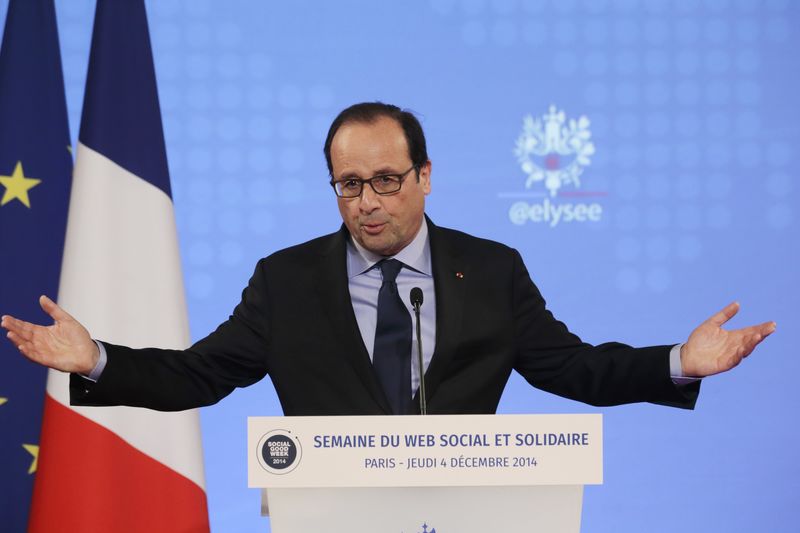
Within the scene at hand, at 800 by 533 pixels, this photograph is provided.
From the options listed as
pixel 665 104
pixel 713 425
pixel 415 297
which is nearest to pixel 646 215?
pixel 665 104

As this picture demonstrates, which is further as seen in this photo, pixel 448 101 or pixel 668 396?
pixel 448 101

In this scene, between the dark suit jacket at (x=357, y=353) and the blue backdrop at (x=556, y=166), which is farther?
the blue backdrop at (x=556, y=166)

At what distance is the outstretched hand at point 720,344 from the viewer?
1.86 metres

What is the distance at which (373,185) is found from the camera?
221 centimetres

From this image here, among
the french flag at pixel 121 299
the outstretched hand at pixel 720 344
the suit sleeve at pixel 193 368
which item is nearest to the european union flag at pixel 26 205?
the french flag at pixel 121 299

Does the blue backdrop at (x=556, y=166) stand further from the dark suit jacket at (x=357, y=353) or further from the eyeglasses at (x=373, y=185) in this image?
the eyeglasses at (x=373, y=185)

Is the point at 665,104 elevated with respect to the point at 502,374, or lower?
elevated

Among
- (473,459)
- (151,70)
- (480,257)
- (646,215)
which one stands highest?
(151,70)

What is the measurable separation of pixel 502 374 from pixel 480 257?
1.03 feet

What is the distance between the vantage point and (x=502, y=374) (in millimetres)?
2250

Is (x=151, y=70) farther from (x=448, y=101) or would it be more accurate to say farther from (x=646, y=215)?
(x=646, y=215)

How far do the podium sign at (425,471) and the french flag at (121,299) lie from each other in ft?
5.61

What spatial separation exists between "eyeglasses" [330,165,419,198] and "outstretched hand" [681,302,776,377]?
2.57 feet

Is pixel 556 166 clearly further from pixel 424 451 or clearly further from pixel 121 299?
pixel 424 451
